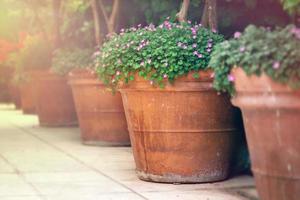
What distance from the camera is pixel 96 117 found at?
8688mm

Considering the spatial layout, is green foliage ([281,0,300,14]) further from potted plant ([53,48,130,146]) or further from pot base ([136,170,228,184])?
potted plant ([53,48,130,146])

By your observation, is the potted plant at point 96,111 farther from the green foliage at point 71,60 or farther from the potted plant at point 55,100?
the potted plant at point 55,100

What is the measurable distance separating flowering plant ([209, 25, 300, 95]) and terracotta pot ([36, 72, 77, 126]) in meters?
7.49

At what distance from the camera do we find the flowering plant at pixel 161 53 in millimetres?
5641

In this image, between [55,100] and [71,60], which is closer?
[71,60]

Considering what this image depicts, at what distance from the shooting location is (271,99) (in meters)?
4.07

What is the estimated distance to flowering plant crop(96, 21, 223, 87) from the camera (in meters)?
5.64

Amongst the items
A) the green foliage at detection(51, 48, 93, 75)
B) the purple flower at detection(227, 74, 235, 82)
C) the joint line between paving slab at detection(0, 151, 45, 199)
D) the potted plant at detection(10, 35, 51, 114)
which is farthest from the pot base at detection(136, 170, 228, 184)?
the potted plant at detection(10, 35, 51, 114)

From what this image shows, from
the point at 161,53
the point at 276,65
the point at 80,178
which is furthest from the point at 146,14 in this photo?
the point at 276,65

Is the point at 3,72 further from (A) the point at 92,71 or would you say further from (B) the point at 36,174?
(B) the point at 36,174

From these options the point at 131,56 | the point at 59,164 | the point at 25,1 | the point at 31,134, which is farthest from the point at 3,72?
the point at 131,56

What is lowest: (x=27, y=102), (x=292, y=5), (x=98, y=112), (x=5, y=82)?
(x=27, y=102)

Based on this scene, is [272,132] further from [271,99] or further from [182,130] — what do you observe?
[182,130]

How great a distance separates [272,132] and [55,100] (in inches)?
308
